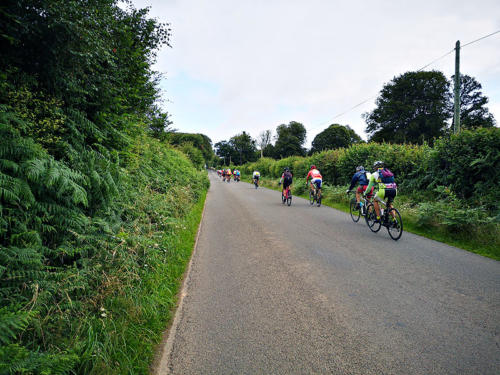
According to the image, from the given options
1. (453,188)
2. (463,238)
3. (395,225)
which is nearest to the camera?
(463,238)

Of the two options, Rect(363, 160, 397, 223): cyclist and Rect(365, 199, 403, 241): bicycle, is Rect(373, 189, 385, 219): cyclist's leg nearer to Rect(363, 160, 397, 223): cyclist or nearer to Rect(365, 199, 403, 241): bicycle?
Rect(363, 160, 397, 223): cyclist

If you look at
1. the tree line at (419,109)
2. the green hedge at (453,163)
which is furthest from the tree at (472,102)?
the green hedge at (453,163)

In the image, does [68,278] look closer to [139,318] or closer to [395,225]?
[139,318]

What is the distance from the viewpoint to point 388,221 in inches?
282

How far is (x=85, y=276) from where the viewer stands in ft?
10.2

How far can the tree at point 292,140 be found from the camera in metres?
70.0

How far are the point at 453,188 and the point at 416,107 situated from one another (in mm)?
34255

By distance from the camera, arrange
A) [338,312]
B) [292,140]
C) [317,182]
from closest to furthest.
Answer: [338,312], [317,182], [292,140]

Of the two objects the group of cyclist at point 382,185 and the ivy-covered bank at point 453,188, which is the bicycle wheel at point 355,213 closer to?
the group of cyclist at point 382,185

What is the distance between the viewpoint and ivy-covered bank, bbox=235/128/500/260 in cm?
654

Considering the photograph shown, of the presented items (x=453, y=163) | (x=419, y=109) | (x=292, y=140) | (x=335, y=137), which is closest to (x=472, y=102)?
(x=419, y=109)

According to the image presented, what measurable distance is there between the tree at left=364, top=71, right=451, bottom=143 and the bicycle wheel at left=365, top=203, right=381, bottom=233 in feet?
110

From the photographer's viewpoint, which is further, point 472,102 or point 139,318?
point 472,102

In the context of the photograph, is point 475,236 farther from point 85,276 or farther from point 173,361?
point 85,276
